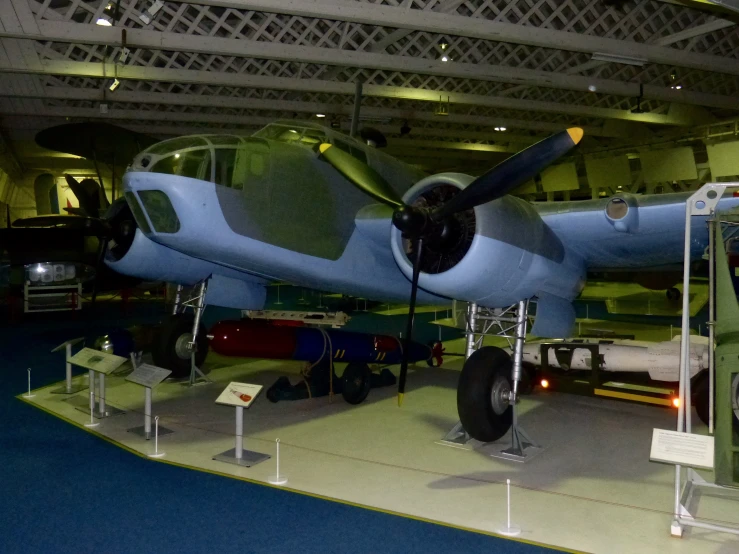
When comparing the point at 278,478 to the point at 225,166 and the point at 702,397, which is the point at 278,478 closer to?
the point at 225,166

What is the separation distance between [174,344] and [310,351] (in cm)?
276

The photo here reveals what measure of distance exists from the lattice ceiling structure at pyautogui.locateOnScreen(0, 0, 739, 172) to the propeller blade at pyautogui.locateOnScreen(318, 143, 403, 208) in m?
4.37

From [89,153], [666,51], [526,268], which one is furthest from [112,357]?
[666,51]

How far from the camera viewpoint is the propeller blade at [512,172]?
5.84 meters

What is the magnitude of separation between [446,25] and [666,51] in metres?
5.34

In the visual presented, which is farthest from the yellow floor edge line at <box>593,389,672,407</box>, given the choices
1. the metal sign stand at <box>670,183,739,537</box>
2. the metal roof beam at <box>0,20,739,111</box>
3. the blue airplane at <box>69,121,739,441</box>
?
the metal roof beam at <box>0,20,739,111</box>

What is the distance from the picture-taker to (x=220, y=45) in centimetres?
1210

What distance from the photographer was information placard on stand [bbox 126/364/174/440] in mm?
7004

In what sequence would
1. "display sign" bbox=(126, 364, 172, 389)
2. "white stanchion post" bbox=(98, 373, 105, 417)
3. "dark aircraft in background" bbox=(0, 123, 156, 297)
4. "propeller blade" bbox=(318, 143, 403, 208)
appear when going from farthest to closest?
"dark aircraft in background" bbox=(0, 123, 156, 297) < "white stanchion post" bbox=(98, 373, 105, 417) < "display sign" bbox=(126, 364, 172, 389) < "propeller blade" bbox=(318, 143, 403, 208)

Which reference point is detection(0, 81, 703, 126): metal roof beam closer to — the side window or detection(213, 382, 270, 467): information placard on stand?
the side window

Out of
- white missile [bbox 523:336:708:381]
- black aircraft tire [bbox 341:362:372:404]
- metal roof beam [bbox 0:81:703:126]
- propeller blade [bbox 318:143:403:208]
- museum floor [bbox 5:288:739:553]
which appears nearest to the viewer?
museum floor [bbox 5:288:739:553]

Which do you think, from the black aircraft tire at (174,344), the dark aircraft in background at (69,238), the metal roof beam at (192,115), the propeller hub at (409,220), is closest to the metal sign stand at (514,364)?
the propeller hub at (409,220)

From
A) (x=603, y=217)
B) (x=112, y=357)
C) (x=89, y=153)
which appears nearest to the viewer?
(x=603, y=217)

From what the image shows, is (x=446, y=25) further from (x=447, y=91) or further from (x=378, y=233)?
(x=447, y=91)
